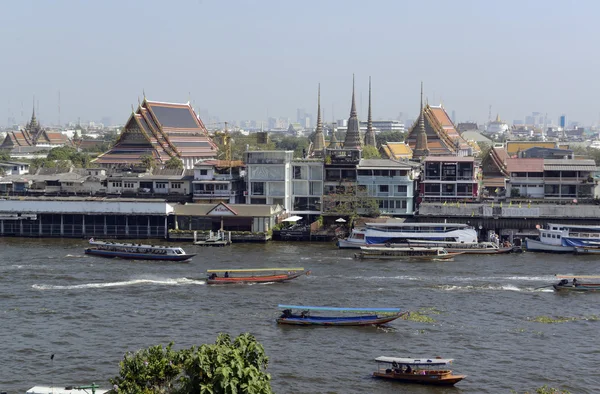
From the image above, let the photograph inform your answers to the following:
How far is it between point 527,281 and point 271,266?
14.3 meters

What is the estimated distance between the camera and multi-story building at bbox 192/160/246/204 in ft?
227

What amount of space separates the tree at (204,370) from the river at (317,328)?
7.81 metres

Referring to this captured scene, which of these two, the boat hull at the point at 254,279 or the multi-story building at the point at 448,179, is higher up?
the multi-story building at the point at 448,179

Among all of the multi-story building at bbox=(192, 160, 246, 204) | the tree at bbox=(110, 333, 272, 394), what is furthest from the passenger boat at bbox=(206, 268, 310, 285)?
the tree at bbox=(110, 333, 272, 394)

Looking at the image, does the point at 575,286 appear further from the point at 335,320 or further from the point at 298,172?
the point at 298,172

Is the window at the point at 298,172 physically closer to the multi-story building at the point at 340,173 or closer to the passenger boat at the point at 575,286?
the multi-story building at the point at 340,173

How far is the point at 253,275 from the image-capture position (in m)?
48.7

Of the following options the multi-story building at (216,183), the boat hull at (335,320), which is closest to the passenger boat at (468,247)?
the multi-story building at (216,183)

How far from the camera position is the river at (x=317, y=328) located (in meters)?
32.0

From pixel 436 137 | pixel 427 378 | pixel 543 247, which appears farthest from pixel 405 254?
pixel 436 137

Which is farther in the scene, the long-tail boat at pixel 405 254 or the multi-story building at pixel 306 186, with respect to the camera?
the multi-story building at pixel 306 186

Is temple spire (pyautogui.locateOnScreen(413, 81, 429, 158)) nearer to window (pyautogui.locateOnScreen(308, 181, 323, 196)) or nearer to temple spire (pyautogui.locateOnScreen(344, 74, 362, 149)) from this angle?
temple spire (pyautogui.locateOnScreen(344, 74, 362, 149))

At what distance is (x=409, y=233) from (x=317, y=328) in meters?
22.2

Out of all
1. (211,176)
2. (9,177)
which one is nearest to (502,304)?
(211,176)
